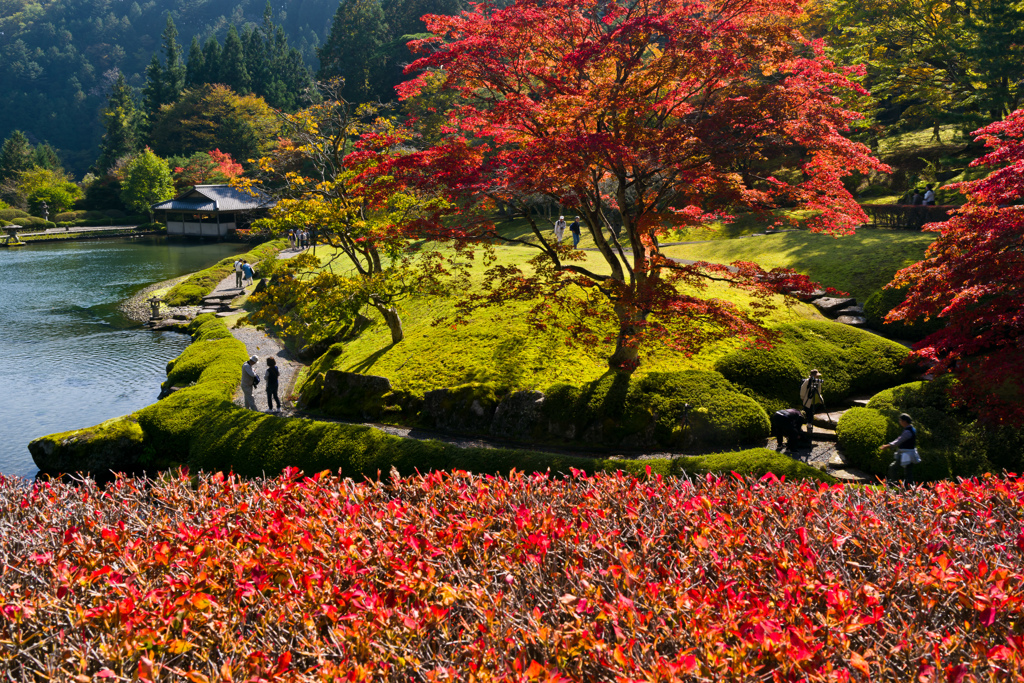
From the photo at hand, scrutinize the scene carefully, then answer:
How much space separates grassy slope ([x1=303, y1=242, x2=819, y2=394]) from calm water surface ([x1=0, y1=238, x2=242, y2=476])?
804cm

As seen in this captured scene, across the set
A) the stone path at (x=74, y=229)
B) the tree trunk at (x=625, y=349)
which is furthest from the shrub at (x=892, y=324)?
the stone path at (x=74, y=229)

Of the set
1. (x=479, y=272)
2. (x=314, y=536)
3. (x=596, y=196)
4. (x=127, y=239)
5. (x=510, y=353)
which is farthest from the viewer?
(x=127, y=239)

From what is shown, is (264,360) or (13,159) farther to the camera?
(13,159)

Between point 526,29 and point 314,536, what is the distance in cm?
1159

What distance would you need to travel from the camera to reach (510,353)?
57.0ft

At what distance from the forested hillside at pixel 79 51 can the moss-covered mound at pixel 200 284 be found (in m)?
106

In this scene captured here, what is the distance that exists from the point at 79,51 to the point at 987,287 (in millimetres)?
205965

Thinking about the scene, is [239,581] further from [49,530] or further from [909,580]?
[909,580]

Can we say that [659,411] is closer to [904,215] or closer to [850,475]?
[850,475]

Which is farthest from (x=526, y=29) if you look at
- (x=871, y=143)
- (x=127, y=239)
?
(x=127, y=239)

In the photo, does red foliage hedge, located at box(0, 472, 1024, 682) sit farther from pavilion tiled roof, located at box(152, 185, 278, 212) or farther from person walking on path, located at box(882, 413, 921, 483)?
pavilion tiled roof, located at box(152, 185, 278, 212)

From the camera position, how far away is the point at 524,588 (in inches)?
195

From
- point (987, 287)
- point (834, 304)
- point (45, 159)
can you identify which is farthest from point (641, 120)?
point (45, 159)

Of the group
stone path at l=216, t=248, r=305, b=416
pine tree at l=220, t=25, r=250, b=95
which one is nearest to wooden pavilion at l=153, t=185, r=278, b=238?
stone path at l=216, t=248, r=305, b=416
